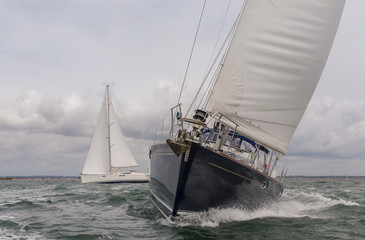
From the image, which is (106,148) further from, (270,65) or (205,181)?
(205,181)

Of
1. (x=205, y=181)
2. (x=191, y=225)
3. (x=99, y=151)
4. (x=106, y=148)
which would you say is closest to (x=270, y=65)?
(x=205, y=181)

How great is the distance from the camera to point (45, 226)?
9.66m

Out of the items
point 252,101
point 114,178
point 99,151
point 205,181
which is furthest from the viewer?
point 99,151

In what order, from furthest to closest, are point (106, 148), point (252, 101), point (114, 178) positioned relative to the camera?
point (106, 148) < point (114, 178) < point (252, 101)

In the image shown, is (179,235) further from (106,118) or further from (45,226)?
(106,118)

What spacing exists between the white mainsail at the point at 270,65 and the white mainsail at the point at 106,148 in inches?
1107

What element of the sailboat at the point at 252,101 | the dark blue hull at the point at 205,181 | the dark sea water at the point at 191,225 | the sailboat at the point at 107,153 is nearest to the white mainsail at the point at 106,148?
the sailboat at the point at 107,153

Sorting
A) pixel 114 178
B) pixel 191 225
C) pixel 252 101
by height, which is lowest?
pixel 114 178

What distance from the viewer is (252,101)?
33.2 ft

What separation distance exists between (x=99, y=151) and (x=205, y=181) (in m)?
29.1

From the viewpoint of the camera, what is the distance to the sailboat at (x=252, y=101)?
895 centimetres

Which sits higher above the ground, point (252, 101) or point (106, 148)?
point (252, 101)

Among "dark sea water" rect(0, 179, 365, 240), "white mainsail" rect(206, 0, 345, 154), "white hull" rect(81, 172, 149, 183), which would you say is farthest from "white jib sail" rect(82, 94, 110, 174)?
"white mainsail" rect(206, 0, 345, 154)

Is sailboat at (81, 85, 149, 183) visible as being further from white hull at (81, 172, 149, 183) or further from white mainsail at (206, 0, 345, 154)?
white mainsail at (206, 0, 345, 154)
